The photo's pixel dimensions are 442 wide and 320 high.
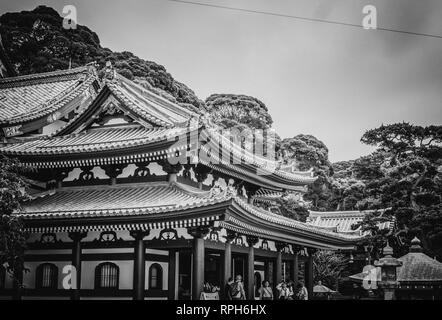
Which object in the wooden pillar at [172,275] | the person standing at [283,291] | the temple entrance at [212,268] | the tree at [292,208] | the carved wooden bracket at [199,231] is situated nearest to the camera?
the carved wooden bracket at [199,231]

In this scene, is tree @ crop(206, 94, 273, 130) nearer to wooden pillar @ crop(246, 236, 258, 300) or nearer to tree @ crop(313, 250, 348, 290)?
tree @ crop(313, 250, 348, 290)

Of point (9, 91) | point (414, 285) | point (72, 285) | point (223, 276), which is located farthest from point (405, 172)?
point (9, 91)

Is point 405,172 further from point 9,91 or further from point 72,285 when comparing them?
point 9,91

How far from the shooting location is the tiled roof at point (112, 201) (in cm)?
1780

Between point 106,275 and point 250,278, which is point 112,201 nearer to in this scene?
point 106,275

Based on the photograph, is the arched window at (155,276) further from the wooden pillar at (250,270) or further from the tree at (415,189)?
the tree at (415,189)

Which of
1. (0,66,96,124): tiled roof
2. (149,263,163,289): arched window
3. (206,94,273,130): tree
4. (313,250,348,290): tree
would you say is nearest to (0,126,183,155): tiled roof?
(0,66,96,124): tiled roof

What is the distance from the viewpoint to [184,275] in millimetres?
21672

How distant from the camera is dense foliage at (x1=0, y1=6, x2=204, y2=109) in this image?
163 feet

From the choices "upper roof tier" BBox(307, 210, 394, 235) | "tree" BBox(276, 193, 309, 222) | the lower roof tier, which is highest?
"tree" BBox(276, 193, 309, 222)

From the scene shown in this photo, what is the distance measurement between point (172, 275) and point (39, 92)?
13.0m

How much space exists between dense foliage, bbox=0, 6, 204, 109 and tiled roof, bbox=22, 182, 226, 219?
90.9 ft

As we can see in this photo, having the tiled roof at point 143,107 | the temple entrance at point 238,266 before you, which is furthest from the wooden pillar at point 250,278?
the tiled roof at point 143,107

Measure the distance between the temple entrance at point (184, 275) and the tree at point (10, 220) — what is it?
6139mm
